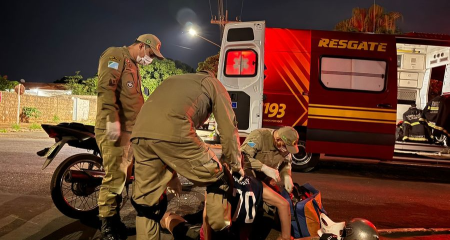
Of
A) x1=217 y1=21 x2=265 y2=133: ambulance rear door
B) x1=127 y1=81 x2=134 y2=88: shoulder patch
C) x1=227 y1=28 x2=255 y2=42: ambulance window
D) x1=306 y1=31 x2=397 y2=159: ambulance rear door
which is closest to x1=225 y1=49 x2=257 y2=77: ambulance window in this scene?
x1=217 y1=21 x2=265 y2=133: ambulance rear door

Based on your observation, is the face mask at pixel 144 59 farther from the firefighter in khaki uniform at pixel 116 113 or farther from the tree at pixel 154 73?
the tree at pixel 154 73

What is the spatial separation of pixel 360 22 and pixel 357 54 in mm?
13997

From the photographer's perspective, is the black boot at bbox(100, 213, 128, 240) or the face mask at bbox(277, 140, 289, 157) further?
the face mask at bbox(277, 140, 289, 157)

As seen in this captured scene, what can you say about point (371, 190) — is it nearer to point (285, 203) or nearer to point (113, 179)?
→ point (285, 203)

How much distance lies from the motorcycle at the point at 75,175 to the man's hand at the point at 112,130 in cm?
51

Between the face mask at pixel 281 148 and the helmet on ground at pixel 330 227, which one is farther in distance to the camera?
the face mask at pixel 281 148

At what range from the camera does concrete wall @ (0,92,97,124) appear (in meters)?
20.2

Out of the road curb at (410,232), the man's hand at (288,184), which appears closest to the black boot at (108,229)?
the man's hand at (288,184)

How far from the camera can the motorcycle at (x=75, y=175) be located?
12.2ft

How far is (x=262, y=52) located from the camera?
280 inches

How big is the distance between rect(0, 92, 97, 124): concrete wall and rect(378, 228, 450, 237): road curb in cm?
2089

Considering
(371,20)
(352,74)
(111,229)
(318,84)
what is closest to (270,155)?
(111,229)

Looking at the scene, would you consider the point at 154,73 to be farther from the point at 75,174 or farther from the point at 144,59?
the point at 144,59

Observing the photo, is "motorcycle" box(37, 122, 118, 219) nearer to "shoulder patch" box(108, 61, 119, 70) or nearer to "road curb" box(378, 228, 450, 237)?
"shoulder patch" box(108, 61, 119, 70)
